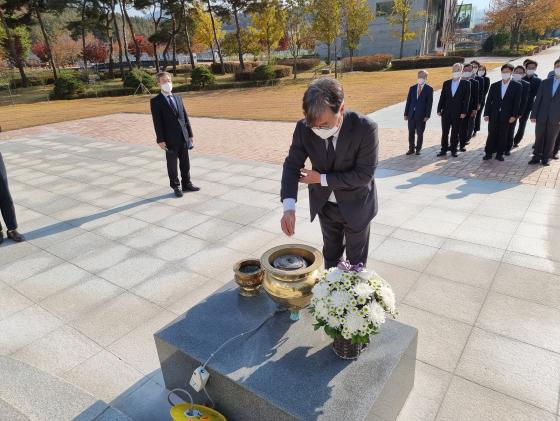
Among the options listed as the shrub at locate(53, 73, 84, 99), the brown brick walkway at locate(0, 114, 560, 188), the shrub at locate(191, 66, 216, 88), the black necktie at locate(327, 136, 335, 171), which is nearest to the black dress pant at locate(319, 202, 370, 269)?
the black necktie at locate(327, 136, 335, 171)

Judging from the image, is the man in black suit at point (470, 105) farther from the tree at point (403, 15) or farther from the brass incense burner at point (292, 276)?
the tree at point (403, 15)

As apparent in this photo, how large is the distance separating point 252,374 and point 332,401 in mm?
510

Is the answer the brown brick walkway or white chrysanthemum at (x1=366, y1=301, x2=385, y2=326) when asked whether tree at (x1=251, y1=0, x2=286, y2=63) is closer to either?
the brown brick walkway

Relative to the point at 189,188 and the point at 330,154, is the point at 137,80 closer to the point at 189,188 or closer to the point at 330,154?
the point at 189,188

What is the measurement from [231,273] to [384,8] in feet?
171

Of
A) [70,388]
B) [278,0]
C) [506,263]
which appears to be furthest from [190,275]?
[278,0]

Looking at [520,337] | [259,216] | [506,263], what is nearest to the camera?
[520,337]

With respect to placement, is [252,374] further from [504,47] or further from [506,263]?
[504,47]

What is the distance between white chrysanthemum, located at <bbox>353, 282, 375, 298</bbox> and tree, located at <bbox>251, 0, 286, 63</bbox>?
35926 mm

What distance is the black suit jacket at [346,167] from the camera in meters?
2.84

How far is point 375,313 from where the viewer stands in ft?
7.45

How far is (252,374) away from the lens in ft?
7.78

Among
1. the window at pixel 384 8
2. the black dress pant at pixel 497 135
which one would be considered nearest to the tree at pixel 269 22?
the window at pixel 384 8

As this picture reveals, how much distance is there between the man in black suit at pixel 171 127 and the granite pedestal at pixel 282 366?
4925mm
